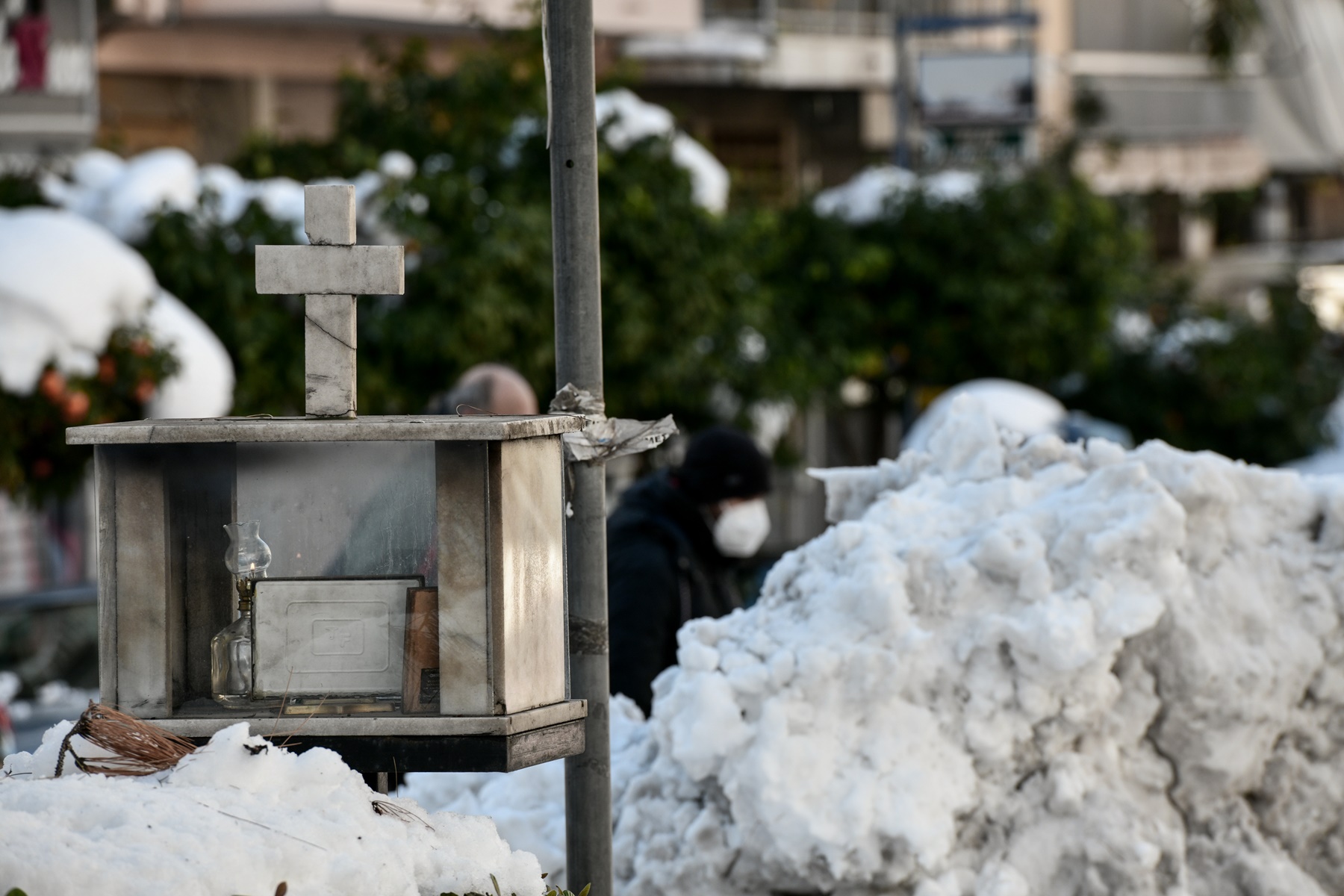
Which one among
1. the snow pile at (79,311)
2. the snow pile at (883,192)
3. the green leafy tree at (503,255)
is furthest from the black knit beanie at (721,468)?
the snow pile at (883,192)

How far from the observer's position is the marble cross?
2.66 m

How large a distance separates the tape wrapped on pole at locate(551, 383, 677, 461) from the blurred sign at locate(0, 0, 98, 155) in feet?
24.7

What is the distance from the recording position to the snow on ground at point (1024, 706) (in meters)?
3.36

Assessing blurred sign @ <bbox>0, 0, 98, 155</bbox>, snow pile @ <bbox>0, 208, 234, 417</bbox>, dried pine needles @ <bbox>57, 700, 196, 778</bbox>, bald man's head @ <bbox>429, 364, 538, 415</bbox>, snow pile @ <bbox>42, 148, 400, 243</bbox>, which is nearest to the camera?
dried pine needles @ <bbox>57, 700, 196, 778</bbox>

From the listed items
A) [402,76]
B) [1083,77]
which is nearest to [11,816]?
[402,76]

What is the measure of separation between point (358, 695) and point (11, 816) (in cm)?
61

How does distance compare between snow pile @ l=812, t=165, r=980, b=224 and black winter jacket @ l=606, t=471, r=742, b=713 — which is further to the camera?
snow pile @ l=812, t=165, r=980, b=224

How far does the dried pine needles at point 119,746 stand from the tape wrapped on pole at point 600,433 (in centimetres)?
81

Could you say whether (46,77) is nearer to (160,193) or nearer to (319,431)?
(160,193)

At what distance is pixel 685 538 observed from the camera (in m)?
4.98

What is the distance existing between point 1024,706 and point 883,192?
11358 mm

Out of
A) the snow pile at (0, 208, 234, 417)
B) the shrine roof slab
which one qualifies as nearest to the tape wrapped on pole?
the shrine roof slab

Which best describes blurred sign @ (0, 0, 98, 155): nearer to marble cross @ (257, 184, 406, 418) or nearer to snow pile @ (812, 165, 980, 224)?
snow pile @ (812, 165, 980, 224)

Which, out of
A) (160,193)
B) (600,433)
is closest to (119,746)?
(600,433)
